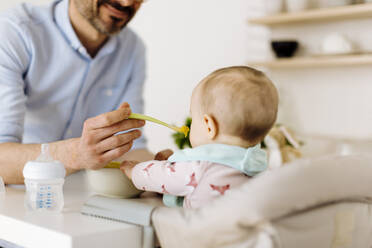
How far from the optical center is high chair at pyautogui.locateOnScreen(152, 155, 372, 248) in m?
0.68

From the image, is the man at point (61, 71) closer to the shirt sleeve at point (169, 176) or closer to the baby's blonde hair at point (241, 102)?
the shirt sleeve at point (169, 176)

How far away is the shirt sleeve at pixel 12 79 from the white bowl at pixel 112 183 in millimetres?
457

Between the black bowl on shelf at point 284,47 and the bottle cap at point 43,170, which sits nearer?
the bottle cap at point 43,170

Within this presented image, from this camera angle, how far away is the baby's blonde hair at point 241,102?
0.90 m

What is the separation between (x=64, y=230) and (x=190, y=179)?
0.82ft

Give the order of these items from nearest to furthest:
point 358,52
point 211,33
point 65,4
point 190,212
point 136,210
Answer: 1. point 190,212
2. point 136,210
3. point 65,4
4. point 358,52
5. point 211,33

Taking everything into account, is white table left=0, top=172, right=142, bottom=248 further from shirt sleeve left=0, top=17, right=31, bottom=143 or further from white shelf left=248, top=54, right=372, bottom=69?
white shelf left=248, top=54, right=372, bottom=69

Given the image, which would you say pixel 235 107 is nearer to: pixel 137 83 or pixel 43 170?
pixel 43 170

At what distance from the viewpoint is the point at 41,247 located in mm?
836

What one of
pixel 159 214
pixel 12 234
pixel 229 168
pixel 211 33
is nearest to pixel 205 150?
pixel 229 168

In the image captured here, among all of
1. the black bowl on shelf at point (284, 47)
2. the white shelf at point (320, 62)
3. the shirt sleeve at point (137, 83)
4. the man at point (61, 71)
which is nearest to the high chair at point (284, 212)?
the man at point (61, 71)

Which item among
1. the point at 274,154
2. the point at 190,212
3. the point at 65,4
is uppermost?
the point at 65,4

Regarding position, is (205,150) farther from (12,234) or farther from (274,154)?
(274,154)

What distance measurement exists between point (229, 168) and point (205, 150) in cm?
6
